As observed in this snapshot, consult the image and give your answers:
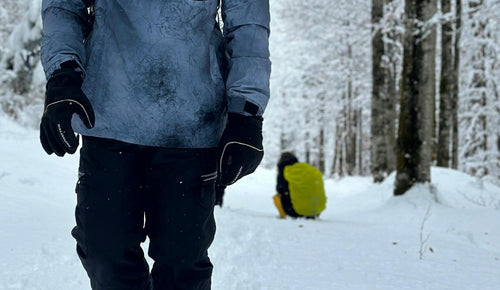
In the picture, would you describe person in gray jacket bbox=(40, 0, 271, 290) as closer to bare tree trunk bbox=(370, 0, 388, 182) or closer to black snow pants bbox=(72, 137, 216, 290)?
black snow pants bbox=(72, 137, 216, 290)

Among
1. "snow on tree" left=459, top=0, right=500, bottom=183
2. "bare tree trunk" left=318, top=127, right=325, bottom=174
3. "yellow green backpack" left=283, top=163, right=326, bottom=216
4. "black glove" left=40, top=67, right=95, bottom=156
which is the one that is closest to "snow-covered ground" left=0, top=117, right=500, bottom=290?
"yellow green backpack" left=283, top=163, right=326, bottom=216

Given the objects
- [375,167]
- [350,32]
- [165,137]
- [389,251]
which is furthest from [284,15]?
[165,137]

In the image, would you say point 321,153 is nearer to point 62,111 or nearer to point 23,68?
point 23,68

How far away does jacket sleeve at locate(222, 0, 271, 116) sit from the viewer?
5.41ft

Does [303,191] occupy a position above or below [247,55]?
below

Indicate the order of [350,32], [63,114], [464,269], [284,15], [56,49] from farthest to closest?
1. [284,15]
2. [350,32]
3. [464,269]
4. [56,49]
5. [63,114]

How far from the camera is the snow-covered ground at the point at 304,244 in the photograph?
318 centimetres

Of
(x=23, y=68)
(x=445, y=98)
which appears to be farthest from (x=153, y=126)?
(x=445, y=98)

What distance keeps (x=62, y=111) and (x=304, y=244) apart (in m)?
3.49

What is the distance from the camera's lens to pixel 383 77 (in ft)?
41.6

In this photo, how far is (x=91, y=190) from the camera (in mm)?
1588

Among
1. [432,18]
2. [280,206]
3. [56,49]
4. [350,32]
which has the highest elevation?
[350,32]

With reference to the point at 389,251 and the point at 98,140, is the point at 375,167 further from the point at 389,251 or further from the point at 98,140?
the point at 98,140

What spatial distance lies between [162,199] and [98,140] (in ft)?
1.03
